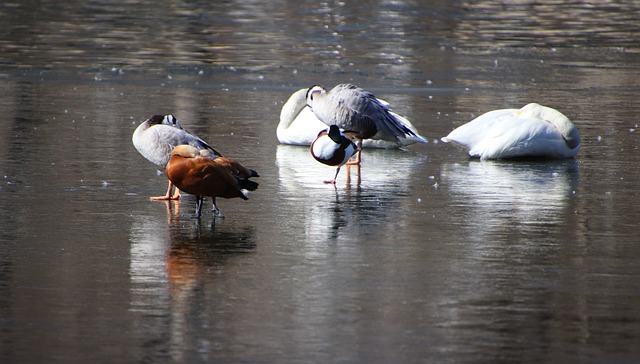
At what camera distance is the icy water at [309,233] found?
262 inches

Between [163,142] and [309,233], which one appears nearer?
[309,233]

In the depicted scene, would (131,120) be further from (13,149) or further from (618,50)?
(618,50)

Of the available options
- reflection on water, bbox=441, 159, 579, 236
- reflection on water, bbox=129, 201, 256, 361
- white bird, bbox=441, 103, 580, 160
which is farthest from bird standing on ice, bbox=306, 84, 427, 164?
reflection on water, bbox=129, 201, 256, 361

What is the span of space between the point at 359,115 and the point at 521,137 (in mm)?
1855

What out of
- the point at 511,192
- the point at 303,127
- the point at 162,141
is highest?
the point at 162,141

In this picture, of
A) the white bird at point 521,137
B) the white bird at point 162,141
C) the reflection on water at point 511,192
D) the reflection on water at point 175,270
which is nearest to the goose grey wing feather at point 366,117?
the white bird at point 521,137

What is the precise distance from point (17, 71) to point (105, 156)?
8.79 m

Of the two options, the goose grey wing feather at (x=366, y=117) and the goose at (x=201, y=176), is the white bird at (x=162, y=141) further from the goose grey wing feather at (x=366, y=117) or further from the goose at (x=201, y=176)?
the goose grey wing feather at (x=366, y=117)

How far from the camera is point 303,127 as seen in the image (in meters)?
14.4

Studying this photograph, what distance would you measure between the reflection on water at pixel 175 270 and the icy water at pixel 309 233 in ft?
0.08

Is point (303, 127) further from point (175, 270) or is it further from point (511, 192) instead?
point (175, 270)

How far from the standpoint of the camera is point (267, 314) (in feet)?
23.2

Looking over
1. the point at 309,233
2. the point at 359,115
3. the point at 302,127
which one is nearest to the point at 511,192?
the point at 309,233

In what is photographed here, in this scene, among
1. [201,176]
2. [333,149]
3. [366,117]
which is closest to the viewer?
[201,176]
